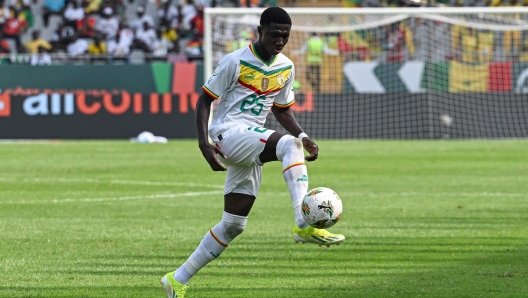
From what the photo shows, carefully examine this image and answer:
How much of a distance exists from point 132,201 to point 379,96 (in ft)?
42.6

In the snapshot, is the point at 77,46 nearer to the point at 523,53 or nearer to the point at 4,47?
the point at 4,47

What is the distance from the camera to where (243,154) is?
6422 mm

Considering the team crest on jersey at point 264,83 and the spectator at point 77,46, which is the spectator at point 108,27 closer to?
the spectator at point 77,46

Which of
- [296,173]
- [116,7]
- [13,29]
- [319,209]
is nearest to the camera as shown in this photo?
[319,209]

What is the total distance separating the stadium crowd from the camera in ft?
106

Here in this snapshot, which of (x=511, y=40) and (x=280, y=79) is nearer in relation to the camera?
(x=280, y=79)

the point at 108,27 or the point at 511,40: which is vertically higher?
the point at 511,40

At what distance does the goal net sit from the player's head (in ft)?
57.1

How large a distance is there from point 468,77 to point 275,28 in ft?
67.7

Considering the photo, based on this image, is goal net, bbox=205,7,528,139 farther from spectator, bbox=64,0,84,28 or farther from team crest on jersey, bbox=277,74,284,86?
team crest on jersey, bbox=277,74,284,86

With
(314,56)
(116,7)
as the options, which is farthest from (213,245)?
(116,7)

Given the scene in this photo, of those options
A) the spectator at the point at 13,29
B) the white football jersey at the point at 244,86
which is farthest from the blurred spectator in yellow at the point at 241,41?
the white football jersey at the point at 244,86

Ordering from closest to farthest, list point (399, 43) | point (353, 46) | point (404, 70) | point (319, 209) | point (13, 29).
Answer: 1. point (319, 209)
2. point (404, 70)
3. point (399, 43)
4. point (353, 46)
5. point (13, 29)

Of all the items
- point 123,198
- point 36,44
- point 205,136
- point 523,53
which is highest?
point 205,136
